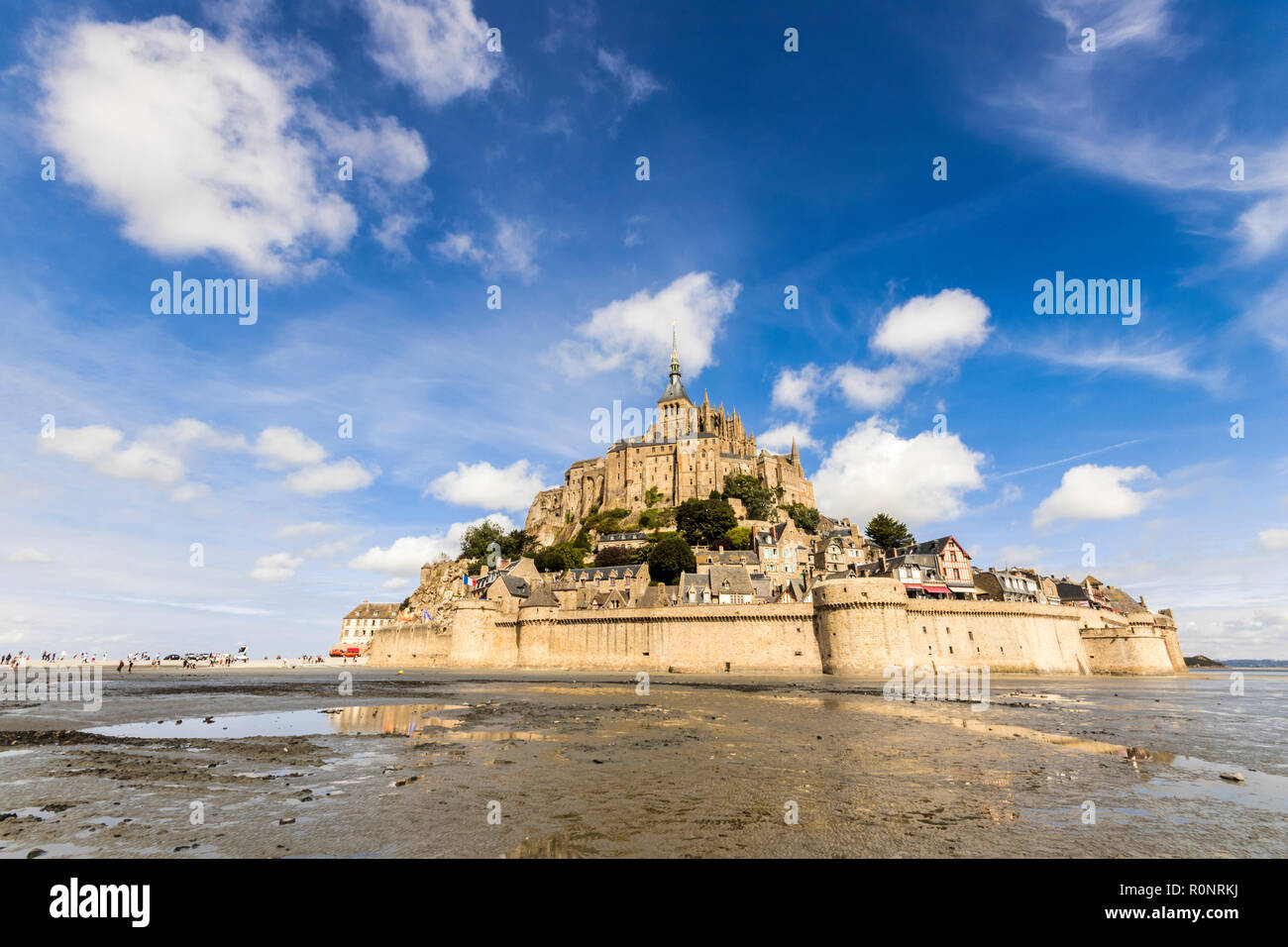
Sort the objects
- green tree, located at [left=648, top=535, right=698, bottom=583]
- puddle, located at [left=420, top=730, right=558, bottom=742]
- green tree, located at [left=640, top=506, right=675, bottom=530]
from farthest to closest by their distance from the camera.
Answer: green tree, located at [left=640, top=506, right=675, bottom=530], green tree, located at [left=648, top=535, right=698, bottom=583], puddle, located at [left=420, top=730, right=558, bottom=742]

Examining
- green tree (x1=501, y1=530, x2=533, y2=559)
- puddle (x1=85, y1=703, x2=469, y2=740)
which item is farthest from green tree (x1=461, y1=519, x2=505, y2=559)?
puddle (x1=85, y1=703, x2=469, y2=740)

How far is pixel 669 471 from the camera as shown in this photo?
352ft

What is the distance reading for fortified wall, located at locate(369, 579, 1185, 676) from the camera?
43.7 meters

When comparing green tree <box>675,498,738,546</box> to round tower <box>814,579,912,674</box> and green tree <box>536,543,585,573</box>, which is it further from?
round tower <box>814,579,912,674</box>

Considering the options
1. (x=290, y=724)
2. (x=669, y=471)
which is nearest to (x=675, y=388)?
(x=669, y=471)

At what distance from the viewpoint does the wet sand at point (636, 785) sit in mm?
7391

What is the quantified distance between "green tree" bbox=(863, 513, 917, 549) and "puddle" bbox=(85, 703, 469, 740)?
7348 centimetres

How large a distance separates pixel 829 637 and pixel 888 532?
45.0 m

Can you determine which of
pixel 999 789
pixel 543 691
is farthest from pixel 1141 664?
pixel 999 789
